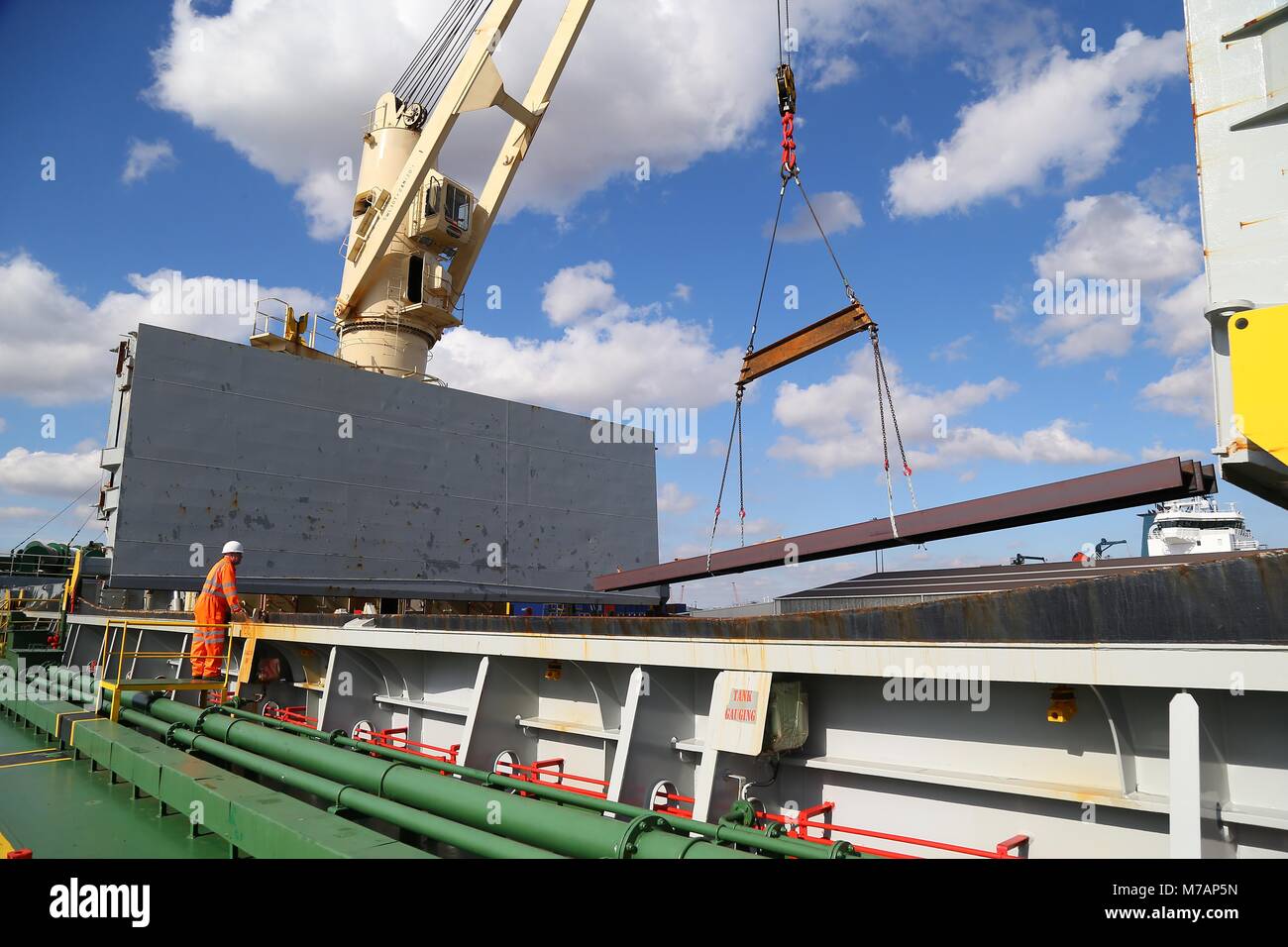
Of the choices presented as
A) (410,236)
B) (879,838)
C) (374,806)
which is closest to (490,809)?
(374,806)

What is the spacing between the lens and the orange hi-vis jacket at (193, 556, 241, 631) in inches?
319

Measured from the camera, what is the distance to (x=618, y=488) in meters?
23.9

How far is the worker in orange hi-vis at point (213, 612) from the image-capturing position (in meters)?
8.13

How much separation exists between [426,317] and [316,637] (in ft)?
45.3

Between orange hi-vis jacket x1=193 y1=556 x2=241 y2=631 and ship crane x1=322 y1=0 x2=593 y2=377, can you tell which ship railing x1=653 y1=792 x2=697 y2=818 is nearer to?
orange hi-vis jacket x1=193 y1=556 x2=241 y2=631

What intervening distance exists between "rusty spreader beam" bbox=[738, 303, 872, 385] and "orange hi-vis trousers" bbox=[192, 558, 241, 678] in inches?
250

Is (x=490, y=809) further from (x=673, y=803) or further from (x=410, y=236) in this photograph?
(x=410, y=236)

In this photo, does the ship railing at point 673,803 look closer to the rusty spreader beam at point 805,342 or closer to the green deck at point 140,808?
the green deck at point 140,808

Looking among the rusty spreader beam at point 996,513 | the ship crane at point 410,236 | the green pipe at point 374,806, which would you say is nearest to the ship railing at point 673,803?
the green pipe at point 374,806

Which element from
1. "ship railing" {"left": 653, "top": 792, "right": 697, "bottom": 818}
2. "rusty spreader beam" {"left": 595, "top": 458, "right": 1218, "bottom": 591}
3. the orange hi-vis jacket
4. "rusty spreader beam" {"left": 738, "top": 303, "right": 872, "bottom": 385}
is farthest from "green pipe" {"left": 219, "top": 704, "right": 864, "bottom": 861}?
"rusty spreader beam" {"left": 738, "top": 303, "right": 872, "bottom": 385}

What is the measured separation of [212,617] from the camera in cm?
828
